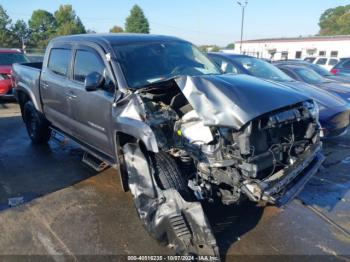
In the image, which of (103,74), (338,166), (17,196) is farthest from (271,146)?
(17,196)

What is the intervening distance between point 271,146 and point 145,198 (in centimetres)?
137

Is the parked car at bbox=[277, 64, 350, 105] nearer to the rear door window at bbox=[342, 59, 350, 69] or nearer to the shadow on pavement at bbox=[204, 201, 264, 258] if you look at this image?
the shadow on pavement at bbox=[204, 201, 264, 258]

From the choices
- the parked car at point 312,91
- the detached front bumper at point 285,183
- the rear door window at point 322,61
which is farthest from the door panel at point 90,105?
the rear door window at point 322,61

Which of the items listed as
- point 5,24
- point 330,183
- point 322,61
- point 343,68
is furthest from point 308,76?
point 5,24

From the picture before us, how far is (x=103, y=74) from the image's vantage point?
13.1ft

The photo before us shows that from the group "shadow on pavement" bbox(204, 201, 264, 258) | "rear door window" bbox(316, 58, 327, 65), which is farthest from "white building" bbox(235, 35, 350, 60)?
"shadow on pavement" bbox(204, 201, 264, 258)

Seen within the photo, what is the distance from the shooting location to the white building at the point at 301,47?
36938 mm

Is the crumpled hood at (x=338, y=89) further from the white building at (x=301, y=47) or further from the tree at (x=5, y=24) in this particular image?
the tree at (x=5, y=24)

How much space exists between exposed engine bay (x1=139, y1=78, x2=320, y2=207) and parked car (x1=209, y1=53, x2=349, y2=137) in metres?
1.71

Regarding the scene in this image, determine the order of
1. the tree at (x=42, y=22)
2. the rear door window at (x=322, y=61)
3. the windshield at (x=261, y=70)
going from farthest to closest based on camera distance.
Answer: the tree at (x=42, y=22) → the rear door window at (x=322, y=61) → the windshield at (x=261, y=70)

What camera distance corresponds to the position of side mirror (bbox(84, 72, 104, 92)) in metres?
3.80

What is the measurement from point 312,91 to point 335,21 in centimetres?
10765

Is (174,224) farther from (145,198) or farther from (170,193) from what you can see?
(145,198)

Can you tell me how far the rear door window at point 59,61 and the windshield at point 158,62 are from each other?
42.5 inches
